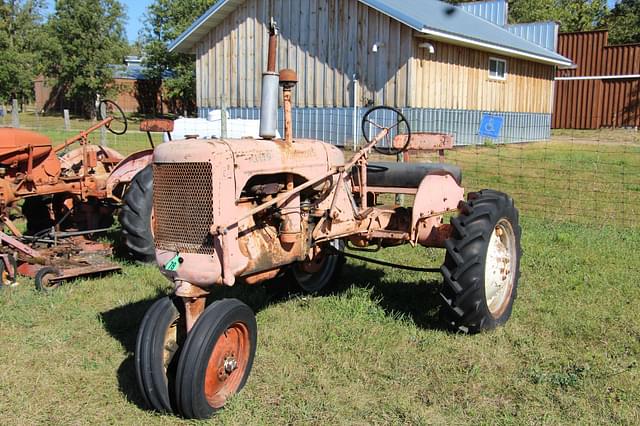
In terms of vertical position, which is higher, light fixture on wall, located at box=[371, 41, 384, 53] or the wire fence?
light fixture on wall, located at box=[371, 41, 384, 53]

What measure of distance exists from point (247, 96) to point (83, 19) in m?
24.6

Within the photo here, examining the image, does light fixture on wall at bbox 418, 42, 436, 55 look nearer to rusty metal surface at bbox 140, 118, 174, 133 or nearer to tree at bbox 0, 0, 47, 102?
rusty metal surface at bbox 140, 118, 174, 133

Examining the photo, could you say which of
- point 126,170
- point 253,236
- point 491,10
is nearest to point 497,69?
point 491,10

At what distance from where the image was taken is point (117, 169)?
22.4 ft

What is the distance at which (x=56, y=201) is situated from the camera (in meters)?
7.30

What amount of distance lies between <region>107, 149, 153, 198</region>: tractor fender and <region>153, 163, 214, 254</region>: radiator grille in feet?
11.4

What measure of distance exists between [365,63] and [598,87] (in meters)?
14.4

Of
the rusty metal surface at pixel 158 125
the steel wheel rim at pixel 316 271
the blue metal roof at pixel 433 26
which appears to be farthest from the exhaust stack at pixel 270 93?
the blue metal roof at pixel 433 26

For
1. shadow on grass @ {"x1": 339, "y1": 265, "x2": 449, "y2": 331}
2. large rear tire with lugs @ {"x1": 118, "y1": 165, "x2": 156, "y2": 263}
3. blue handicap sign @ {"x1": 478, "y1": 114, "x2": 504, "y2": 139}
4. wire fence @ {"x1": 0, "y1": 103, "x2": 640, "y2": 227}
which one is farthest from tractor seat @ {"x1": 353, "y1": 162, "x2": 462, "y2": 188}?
blue handicap sign @ {"x1": 478, "y1": 114, "x2": 504, "y2": 139}

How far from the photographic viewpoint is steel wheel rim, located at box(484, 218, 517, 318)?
451 centimetres

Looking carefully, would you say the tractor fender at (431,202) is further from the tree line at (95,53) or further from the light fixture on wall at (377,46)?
the tree line at (95,53)

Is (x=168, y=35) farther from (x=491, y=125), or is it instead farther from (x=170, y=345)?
(x=170, y=345)

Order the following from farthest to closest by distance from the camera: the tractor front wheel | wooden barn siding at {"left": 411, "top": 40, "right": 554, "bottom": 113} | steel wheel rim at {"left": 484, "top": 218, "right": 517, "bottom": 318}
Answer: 1. wooden barn siding at {"left": 411, "top": 40, "right": 554, "bottom": 113}
2. steel wheel rim at {"left": 484, "top": 218, "right": 517, "bottom": 318}
3. the tractor front wheel

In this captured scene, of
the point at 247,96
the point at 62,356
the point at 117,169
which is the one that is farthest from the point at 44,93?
the point at 62,356
